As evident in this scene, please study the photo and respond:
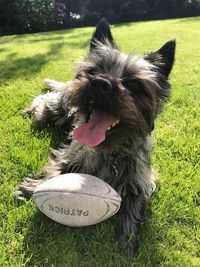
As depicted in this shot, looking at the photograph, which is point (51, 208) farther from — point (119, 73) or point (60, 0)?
point (60, 0)

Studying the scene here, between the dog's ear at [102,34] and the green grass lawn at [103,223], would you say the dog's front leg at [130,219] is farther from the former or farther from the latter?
the dog's ear at [102,34]

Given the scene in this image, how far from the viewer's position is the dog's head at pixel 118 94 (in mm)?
3316

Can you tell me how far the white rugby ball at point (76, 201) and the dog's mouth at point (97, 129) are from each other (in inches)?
13.3

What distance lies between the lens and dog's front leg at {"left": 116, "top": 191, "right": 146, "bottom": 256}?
338cm

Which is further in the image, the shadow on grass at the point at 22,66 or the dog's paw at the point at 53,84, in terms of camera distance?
the shadow on grass at the point at 22,66

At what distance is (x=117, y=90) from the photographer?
3.30 meters

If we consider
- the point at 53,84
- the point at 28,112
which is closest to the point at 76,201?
the point at 28,112

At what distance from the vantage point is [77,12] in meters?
21.1

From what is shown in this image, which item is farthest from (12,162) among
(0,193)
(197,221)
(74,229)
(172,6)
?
(172,6)

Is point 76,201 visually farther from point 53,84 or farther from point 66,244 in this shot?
point 53,84

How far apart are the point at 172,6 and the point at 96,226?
2152 cm

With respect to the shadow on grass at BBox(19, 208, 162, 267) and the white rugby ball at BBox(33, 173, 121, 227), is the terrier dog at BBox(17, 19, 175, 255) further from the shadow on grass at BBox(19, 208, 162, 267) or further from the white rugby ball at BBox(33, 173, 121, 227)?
the white rugby ball at BBox(33, 173, 121, 227)

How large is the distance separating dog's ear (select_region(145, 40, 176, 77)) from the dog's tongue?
0.73m

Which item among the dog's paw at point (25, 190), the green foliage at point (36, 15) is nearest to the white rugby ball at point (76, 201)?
the dog's paw at point (25, 190)
